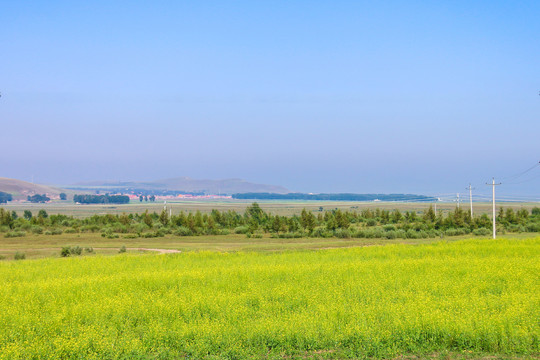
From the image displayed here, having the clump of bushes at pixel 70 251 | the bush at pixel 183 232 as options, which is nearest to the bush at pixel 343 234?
the bush at pixel 183 232

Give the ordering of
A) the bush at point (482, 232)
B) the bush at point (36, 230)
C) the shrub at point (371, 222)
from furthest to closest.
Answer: the shrub at point (371, 222) → the bush at point (36, 230) → the bush at point (482, 232)

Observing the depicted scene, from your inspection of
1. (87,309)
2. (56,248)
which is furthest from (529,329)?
(56,248)

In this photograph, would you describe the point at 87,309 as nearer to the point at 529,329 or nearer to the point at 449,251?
the point at 529,329

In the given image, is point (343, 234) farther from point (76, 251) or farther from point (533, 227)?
point (76, 251)

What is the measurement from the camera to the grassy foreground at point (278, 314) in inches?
403

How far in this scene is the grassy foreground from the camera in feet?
33.6

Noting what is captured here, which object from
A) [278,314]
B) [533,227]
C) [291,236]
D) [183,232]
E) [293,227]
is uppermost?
[278,314]

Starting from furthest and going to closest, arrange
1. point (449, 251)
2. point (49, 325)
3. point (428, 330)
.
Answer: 1. point (449, 251)
2. point (49, 325)
3. point (428, 330)

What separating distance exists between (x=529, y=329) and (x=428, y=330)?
2314mm

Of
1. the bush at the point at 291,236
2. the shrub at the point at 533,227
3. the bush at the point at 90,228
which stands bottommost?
the bush at the point at 291,236

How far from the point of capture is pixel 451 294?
47.1 feet

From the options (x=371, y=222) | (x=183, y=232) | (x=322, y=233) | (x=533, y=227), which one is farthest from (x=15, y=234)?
(x=533, y=227)

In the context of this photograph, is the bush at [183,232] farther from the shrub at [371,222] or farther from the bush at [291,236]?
the shrub at [371,222]

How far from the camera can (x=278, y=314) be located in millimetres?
12211
